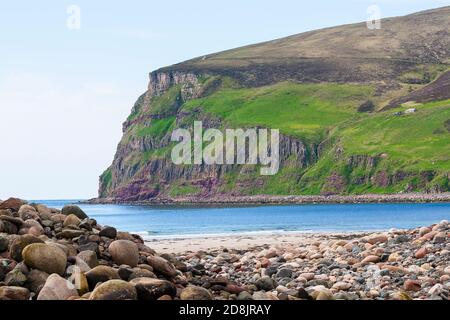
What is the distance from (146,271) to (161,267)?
121cm

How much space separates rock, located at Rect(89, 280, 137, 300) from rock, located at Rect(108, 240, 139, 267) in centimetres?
275

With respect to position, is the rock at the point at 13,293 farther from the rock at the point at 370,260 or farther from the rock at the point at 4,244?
the rock at the point at 370,260

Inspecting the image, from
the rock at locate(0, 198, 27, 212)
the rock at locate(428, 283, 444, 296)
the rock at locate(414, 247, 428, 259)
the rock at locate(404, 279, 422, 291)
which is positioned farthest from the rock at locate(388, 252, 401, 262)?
the rock at locate(0, 198, 27, 212)

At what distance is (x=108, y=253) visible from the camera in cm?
1748

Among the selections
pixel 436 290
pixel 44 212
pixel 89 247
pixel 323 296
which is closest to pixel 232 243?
pixel 44 212

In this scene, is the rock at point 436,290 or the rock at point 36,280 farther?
the rock at point 436,290

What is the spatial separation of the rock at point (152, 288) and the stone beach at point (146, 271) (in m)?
0.02

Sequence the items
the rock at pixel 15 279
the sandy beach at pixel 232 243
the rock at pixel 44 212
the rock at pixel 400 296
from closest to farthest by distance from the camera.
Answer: the rock at pixel 15 279
the rock at pixel 400 296
the rock at pixel 44 212
the sandy beach at pixel 232 243

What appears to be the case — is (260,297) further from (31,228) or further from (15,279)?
(31,228)

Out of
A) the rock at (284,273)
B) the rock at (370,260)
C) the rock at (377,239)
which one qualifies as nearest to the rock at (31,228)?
the rock at (284,273)

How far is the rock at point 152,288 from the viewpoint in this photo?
47.6ft
